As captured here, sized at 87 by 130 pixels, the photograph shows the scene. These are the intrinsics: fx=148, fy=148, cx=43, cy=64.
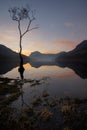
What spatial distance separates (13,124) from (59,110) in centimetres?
321

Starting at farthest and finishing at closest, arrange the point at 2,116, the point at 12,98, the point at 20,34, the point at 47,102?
the point at 20,34
the point at 12,98
the point at 47,102
the point at 2,116

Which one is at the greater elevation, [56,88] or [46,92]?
[46,92]

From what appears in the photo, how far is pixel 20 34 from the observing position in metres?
47.0

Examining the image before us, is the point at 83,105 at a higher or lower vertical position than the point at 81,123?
lower

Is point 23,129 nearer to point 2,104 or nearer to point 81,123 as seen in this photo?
point 81,123

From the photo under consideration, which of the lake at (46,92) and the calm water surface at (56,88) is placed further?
the calm water surface at (56,88)

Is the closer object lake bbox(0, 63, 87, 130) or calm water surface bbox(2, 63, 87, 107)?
lake bbox(0, 63, 87, 130)

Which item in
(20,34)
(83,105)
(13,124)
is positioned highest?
(13,124)

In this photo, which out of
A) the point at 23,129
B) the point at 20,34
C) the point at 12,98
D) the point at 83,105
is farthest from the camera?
the point at 20,34

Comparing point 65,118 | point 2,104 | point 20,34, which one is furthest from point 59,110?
point 20,34

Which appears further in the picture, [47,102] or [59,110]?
[47,102]

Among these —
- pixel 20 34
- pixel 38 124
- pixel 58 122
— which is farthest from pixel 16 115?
pixel 20 34

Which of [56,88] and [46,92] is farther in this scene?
[56,88]

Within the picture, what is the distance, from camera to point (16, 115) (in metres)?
9.05
